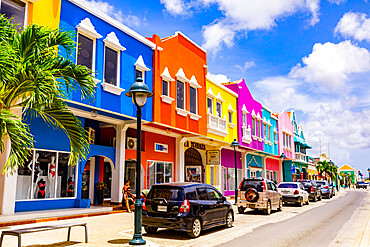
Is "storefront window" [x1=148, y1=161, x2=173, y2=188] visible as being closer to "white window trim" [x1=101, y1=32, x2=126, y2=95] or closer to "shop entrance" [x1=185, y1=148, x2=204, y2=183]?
"shop entrance" [x1=185, y1=148, x2=204, y2=183]

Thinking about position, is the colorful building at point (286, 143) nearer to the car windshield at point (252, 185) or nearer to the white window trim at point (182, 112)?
→ the white window trim at point (182, 112)

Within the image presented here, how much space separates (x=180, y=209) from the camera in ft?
34.0

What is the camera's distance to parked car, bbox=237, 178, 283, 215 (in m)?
17.2

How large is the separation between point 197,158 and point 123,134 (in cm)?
1011

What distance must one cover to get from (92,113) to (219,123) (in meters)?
12.1

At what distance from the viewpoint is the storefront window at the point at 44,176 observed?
43.6 feet

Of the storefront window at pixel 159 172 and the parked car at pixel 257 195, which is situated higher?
the storefront window at pixel 159 172

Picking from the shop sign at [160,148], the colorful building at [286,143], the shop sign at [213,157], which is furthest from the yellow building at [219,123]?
the colorful building at [286,143]

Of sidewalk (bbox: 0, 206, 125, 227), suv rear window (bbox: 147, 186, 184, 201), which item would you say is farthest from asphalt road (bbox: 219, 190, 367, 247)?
sidewalk (bbox: 0, 206, 125, 227)

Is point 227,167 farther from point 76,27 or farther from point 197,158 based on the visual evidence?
point 76,27

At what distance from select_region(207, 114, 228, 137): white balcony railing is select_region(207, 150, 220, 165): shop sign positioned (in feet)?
4.97

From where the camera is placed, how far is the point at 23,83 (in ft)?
26.4

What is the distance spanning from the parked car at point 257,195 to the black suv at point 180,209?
5912mm

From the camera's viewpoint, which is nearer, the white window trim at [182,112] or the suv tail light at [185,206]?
the suv tail light at [185,206]
